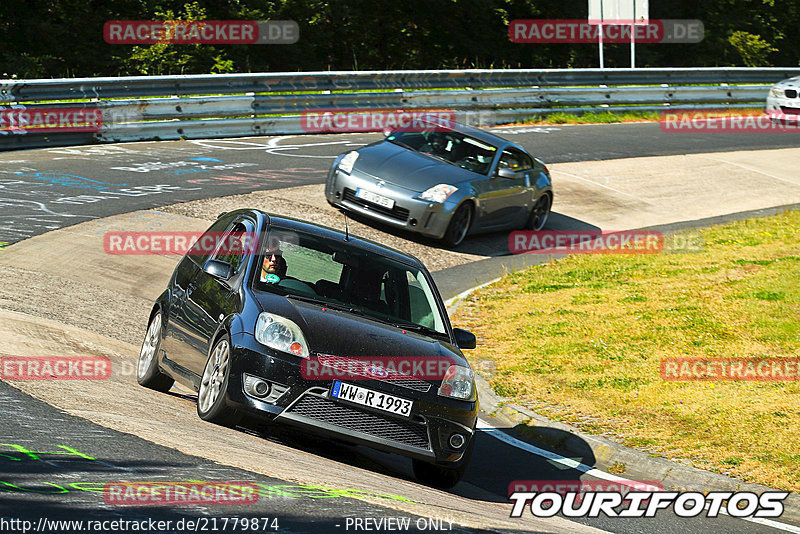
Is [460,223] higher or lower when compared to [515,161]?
lower

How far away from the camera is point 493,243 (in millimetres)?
16969

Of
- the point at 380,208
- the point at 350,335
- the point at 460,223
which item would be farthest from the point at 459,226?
the point at 350,335

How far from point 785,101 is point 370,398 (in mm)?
25083

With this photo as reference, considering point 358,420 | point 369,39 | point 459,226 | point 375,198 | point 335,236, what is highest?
point 369,39

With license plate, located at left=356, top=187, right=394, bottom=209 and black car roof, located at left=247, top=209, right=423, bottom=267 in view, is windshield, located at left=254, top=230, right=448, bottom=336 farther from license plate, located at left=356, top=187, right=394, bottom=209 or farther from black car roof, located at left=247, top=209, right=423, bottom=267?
license plate, located at left=356, top=187, right=394, bottom=209

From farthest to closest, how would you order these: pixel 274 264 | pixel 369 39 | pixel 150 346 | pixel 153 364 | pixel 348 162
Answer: pixel 369 39 → pixel 348 162 → pixel 150 346 → pixel 153 364 → pixel 274 264

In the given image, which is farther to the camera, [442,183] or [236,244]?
[442,183]

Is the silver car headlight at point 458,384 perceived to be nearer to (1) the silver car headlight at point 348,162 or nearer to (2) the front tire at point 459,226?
(2) the front tire at point 459,226

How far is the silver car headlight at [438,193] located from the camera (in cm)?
1521

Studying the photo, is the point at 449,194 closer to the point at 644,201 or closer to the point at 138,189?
the point at 138,189

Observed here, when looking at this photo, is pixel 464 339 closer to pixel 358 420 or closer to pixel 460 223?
pixel 358 420

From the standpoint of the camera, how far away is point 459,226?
623 inches

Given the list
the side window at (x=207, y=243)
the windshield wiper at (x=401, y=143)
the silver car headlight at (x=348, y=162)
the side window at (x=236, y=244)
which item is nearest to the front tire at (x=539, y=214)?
the windshield wiper at (x=401, y=143)

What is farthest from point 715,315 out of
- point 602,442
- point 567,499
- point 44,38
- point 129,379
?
point 44,38
